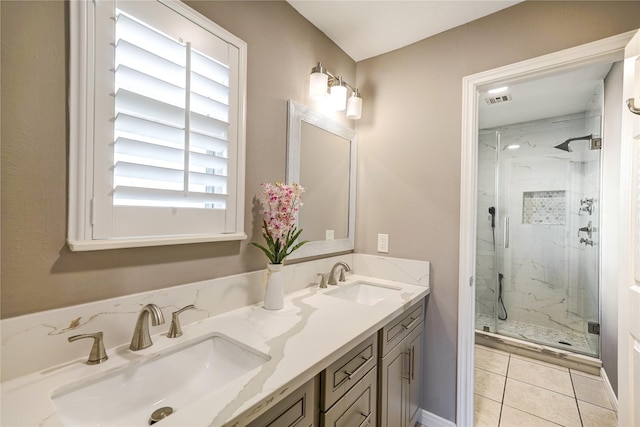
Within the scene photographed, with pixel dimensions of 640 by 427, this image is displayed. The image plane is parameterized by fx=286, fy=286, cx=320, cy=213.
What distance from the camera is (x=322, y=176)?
72.9 inches

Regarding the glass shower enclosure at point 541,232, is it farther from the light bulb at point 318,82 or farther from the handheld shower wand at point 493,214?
the light bulb at point 318,82

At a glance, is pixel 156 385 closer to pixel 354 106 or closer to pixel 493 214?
pixel 354 106

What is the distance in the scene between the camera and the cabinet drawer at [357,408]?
100cm

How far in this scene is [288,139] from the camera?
5.24 feet

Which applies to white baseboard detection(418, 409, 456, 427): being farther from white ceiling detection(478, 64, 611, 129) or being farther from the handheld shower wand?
the handheld shower wand

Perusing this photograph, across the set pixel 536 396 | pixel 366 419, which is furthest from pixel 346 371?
pixel 536 396

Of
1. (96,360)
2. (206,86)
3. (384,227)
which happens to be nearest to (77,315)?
(96,360)

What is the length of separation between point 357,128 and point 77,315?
190 cm

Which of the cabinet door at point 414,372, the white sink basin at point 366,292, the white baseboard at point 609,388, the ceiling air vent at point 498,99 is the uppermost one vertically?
the ceiling air vent at point 498,99

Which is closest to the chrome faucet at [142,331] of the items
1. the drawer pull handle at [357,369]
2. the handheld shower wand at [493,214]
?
the drawer pull handle at [357,369]

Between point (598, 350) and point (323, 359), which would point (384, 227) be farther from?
point (598, 350)

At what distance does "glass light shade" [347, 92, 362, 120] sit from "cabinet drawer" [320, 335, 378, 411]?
4.63 ft

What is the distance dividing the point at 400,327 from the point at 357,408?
467 mm

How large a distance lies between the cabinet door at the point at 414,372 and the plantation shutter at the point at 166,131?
3.95ft
